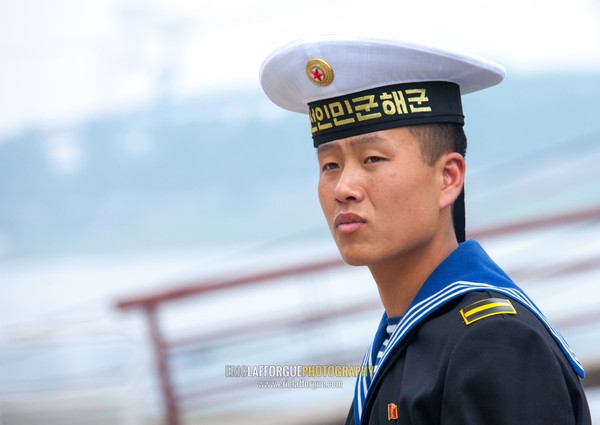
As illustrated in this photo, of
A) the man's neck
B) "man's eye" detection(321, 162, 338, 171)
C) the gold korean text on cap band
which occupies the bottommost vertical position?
the man's neck

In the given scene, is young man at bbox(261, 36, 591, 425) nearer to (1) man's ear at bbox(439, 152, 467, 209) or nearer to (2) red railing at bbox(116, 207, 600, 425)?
(1) man's ear at bbox(439, 152, 467, 209)

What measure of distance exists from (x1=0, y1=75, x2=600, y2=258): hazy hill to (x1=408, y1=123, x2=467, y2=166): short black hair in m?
9.95

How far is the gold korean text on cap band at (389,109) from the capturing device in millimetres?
1346

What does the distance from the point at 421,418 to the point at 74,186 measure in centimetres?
1131

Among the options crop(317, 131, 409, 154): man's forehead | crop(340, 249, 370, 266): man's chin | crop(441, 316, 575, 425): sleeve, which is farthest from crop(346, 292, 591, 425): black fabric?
crop(317, 131, 409, 154): man's forehead

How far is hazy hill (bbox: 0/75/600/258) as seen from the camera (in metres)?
11.8

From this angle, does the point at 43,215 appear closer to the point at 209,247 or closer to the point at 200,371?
the point at 209,247

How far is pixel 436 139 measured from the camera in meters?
1.37

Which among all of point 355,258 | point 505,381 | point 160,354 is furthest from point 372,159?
point 160,354

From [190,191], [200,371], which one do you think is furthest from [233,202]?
[200,371]

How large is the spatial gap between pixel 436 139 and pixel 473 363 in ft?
1.14

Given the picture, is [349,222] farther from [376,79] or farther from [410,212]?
[376,79]

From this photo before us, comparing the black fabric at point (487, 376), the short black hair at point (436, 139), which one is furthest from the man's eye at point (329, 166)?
the black fabric at point (487, 376)

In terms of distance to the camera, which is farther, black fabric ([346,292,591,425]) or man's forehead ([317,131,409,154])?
man's forehead ([317,131,409,154])
